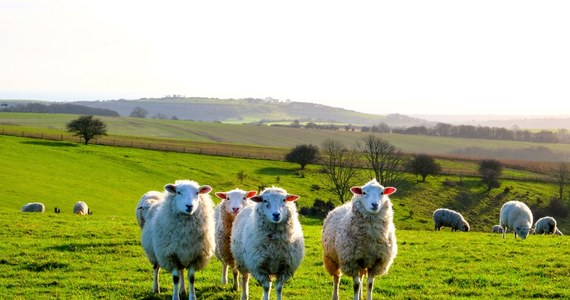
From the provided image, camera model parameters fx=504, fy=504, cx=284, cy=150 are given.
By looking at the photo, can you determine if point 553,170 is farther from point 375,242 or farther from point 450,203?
point 375,242

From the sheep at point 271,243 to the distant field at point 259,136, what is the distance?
9599 centimetres

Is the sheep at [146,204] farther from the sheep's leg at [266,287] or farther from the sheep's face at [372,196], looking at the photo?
the sheep's face at [372,196]

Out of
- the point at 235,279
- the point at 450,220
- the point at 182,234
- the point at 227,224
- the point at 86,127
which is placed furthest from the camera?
the point at 86,127

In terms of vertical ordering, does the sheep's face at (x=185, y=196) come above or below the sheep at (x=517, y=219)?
above

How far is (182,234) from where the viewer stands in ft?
34.4

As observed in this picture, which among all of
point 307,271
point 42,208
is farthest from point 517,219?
point 42,208

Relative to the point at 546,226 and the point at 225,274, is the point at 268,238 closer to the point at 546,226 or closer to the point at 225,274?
the point at 225,274

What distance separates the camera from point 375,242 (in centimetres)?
1017

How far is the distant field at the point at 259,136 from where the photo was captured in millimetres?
110188

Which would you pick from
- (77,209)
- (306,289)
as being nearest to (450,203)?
(77,209)

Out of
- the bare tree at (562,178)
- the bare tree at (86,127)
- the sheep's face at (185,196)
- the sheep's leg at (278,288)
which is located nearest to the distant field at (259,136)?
the bare tree at (562,178)

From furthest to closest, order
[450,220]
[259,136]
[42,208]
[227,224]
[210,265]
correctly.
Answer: [259,136] < [450,220] < [42,208] < [210,265] < [227,224]

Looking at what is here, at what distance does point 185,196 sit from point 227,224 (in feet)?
5.81

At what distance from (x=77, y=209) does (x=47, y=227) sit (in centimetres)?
1542
